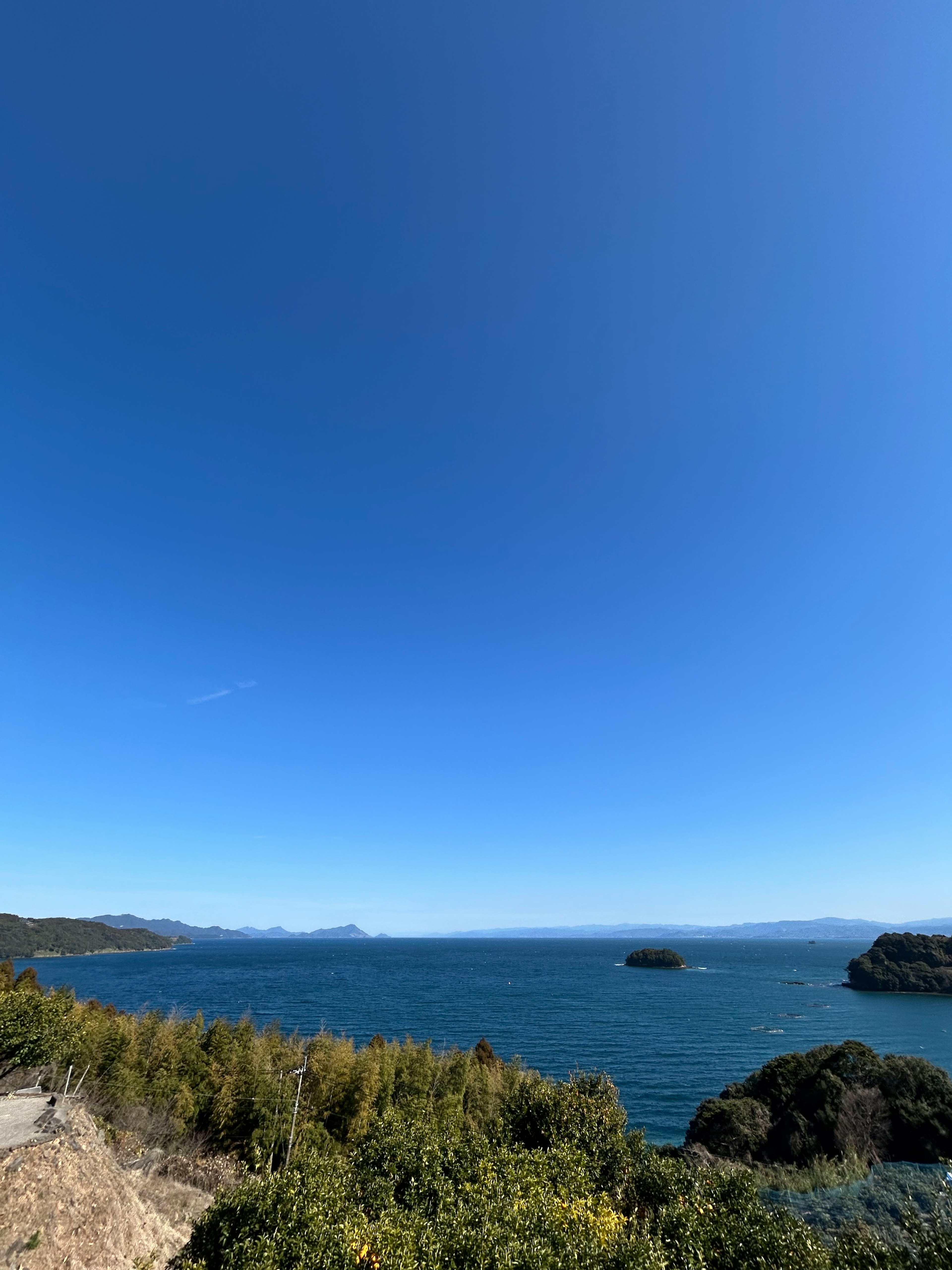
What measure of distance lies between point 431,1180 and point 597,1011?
83.9 m

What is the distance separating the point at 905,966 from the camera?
375 feet

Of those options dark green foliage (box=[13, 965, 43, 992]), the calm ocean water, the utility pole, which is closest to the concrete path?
the utility pole

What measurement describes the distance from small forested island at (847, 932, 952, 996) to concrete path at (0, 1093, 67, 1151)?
140733 mm

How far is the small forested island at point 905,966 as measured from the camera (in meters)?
110

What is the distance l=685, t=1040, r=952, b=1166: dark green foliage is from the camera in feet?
104

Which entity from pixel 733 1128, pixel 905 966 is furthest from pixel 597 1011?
pixel 905 966

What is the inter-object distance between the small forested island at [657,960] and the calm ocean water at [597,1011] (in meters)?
9.97

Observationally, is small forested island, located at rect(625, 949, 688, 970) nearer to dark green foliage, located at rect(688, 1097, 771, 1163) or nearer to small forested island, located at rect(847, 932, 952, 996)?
small forested island, located at rect(847, 932, 952, 996)

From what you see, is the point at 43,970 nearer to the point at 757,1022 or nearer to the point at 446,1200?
the point at 757,1022

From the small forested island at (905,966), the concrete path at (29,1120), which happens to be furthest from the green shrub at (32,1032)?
the small forested island at (905,966)

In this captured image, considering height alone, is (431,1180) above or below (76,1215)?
above

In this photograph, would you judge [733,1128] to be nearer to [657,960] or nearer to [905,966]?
[905,966]

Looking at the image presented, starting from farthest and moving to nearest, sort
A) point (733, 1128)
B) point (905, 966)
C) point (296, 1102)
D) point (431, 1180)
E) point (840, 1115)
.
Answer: point (905, 966) → point (733, 1128) → point (840, 1115) → point (296, 1102) → point (431, 1180)

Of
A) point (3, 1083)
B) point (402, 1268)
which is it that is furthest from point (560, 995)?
point (402, 1268)
